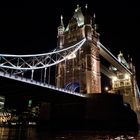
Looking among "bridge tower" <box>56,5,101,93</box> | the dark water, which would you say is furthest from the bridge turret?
the dark water

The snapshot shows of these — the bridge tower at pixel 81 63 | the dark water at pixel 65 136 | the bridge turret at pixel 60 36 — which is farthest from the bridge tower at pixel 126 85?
the dark water at pixel 65 136

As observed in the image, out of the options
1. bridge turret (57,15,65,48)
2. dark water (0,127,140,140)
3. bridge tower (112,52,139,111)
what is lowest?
dark water (0,127,140,140)

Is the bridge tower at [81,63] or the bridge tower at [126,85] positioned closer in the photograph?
the bridge tower at [81,63]

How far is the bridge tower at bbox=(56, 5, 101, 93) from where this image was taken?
54219mm

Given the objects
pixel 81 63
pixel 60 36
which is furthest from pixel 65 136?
pixel 60 36

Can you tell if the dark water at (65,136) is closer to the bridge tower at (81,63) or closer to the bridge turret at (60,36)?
the bridge tower at (81,63)

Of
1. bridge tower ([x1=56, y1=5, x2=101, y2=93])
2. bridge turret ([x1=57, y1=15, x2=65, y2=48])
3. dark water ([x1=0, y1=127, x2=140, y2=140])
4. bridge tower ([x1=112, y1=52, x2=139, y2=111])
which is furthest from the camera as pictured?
bridge tower ([x1=112, y1=52, x2=139, y2=111])

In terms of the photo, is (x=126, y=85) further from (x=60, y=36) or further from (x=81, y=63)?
(x=60, y=36)

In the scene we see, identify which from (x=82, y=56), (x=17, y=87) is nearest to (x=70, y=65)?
(x=82, y=56)

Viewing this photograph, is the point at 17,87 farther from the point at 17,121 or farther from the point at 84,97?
the point at 17,121

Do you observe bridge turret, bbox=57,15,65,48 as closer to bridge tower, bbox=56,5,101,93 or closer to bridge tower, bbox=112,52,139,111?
bridge tower, bbox=56,5,101,93

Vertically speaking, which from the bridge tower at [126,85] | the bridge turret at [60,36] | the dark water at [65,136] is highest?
the bridge turret at [60,36]

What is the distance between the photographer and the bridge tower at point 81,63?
178 feet

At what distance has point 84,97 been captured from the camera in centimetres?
4178
